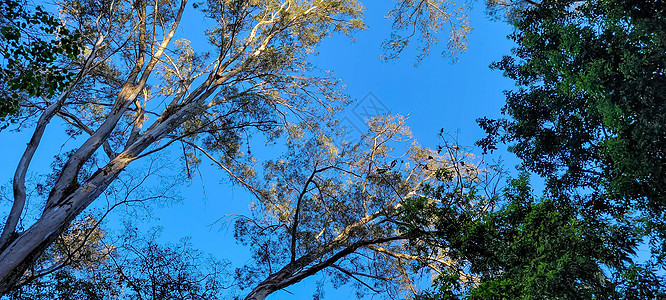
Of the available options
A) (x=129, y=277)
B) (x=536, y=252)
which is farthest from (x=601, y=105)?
(x=129, y=277)

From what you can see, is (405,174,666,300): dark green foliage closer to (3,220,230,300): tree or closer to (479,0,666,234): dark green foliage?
(479,0,666,234): dark green foliage

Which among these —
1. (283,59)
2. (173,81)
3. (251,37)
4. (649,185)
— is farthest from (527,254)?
(173,81)

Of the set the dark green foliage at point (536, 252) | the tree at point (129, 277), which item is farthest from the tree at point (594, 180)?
the tree at point (129, 277)

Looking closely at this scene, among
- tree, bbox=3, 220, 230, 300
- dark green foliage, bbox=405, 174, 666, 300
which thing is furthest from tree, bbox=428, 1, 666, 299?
tree, bbox=3, 220, 230, 300

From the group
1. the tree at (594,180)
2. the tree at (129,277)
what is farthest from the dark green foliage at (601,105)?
the tree at (129,277)

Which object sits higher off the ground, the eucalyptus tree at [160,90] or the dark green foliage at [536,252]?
the eucalyptus tree at [160,90]

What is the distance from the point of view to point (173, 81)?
13.7 metres

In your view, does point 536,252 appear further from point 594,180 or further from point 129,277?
point 129,277

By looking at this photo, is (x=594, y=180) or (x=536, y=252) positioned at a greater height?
(x=594, y=180)

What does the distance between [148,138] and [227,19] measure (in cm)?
488

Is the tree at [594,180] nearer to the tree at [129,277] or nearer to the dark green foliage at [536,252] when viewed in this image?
the dark green foliage at [536,252]

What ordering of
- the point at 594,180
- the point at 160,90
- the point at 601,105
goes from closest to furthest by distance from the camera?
the point at 601,105 → the point at 594,180 → the point at 160,90

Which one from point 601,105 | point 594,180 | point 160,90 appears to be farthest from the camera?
point 160,90

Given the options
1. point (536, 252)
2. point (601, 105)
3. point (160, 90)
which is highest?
point (160, 90)
